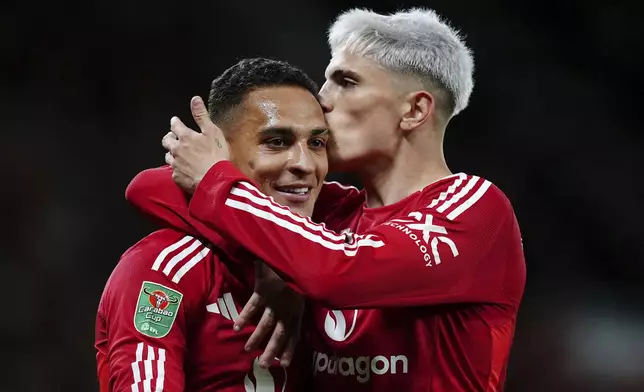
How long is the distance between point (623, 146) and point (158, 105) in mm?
3124

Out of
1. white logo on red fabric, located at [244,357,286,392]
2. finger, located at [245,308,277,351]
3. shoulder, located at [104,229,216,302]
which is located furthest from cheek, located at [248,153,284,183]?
white logo on red fabric, located at [244,357,286,392]

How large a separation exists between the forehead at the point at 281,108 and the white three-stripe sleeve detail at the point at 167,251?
336 mm

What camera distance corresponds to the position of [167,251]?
2129 mm

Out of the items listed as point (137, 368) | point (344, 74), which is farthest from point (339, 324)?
point (344, 74)

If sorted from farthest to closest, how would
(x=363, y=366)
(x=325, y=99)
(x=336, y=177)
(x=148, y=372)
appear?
(x=336, y=177) < (x=325, y=99) < (x=363, y=366) < (x=148, y=372)

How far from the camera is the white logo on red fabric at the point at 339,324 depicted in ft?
7.61

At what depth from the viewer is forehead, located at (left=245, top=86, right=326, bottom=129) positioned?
7.37ft

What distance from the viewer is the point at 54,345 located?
507 centimetres

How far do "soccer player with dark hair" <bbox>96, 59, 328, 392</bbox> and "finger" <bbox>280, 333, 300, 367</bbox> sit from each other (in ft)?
0.20

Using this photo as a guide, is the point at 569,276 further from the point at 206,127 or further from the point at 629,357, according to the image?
the point at 206,127

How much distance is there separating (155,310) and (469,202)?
31.5 inches

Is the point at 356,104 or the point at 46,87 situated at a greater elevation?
the point at 46,87

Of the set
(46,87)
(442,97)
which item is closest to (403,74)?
(442,97)

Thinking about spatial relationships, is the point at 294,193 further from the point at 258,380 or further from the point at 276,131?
the point at 258,380
